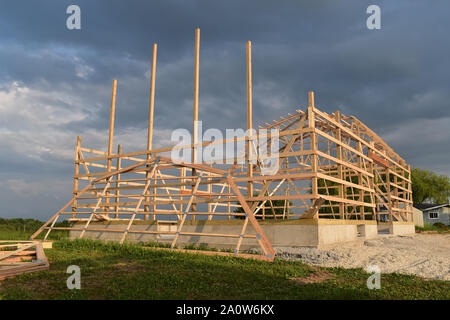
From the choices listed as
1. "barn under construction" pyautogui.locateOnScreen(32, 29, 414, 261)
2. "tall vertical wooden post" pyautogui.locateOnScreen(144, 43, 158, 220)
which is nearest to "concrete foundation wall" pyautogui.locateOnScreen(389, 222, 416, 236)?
"barn under construction" pyautogui.locateOnScreen(32, 29, 414, 261)

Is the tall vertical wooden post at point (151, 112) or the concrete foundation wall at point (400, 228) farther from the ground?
the tall vertical wooden post at point (151, 112)

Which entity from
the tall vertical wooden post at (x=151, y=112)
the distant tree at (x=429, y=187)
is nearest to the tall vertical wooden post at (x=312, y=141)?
the tall vertical wooden post at (x=151, y=112)

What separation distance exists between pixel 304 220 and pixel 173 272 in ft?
19.2

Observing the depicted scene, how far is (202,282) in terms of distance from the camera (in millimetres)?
7387

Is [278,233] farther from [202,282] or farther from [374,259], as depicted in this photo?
[202,282]

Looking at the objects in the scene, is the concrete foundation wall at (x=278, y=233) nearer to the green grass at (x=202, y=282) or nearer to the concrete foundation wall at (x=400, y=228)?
the green grass at (x=202, y=282)

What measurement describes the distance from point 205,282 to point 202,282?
0.09 meters

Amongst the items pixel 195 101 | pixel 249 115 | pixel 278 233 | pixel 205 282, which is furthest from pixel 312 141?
pixel 205 282

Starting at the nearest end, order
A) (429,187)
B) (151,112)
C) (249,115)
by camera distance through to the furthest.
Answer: (249,115) < (151,112) < (429,187)

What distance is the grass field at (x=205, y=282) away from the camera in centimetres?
652

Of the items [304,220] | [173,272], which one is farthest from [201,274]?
[304,220]

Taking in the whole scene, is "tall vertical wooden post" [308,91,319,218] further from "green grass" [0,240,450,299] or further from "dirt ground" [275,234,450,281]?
"green grass" [0,240,450,299]

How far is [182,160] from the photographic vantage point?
54.3ft
